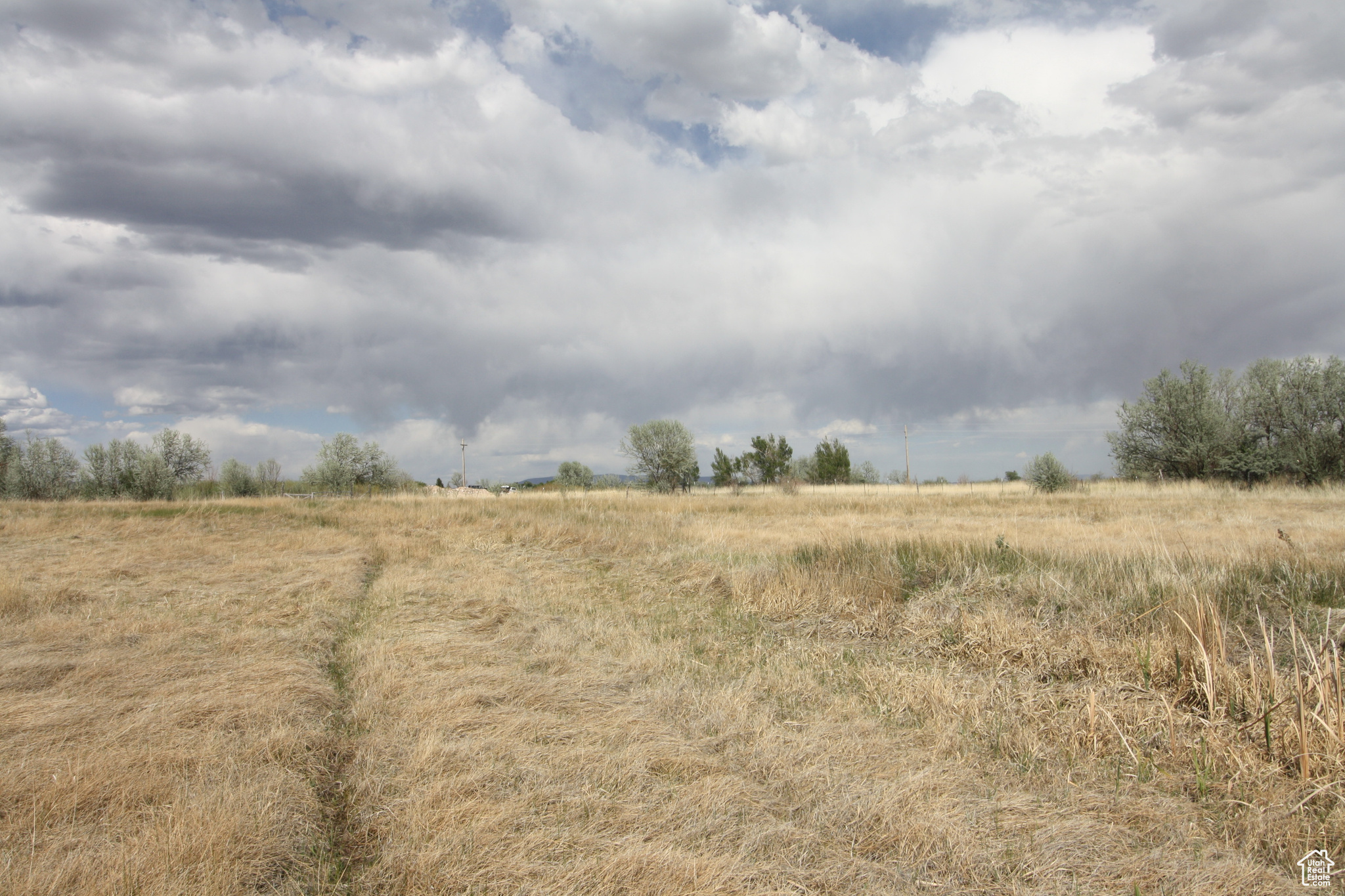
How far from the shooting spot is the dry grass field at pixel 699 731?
3.31m

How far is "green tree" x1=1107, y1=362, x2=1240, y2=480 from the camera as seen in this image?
1485 inches

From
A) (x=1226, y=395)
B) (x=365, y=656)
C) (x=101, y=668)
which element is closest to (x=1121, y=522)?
(x=365, y=656)

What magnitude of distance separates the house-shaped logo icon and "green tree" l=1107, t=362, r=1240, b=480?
4379cm

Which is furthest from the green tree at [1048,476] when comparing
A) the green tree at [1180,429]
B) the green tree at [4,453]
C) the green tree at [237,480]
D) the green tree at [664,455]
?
the green tree at [4,453]

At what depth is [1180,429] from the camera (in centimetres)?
3909

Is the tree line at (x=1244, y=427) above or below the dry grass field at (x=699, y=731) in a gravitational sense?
above

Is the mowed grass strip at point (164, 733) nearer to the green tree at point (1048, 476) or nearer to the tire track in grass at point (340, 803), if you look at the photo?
the tire track in grass at point (340, 803)

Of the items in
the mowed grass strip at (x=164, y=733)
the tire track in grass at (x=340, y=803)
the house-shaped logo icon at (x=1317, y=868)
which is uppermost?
the mowed grass strip at (x=164, y=733)

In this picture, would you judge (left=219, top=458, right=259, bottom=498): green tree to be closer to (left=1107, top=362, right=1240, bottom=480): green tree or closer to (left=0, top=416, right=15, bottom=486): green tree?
(left=0, top=416, right=15, bottom=486): green tree

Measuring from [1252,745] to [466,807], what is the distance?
5.30m

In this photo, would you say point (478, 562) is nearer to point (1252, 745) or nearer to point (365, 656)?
point (365, 656)

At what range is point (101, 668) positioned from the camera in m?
6.16

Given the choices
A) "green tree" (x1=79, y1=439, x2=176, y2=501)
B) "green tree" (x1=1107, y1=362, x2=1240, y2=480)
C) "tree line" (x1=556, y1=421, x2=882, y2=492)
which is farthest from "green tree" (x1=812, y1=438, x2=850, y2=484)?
"green tree" (x1=79, y1=439, x2=176, y2=501)

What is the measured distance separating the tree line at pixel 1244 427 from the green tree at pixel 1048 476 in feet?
13.3
